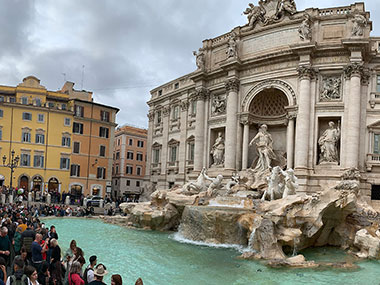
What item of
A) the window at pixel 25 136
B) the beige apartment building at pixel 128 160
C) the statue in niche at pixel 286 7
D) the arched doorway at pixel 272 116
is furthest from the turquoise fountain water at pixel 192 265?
the beige apartment building at pixel 128 160

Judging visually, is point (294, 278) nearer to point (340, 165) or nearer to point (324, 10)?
point (340, 165)

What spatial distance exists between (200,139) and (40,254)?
2303 centimetres

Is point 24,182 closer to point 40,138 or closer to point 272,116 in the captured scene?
point 40,138

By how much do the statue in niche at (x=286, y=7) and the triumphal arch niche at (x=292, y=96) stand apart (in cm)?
7

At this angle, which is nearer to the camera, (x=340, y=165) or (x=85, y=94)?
(x=340, y=165)

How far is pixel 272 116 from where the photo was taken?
28.2 meters

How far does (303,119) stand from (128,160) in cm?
3830

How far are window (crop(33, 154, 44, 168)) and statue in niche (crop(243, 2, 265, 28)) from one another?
27.7 meters

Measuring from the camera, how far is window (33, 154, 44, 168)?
42.5 meters

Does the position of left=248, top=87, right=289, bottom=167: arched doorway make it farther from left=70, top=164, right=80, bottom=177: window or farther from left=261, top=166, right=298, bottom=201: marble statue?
left=70, top=164, right=80, bottom=177: window

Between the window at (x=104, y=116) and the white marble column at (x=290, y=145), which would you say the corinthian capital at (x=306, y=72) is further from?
→ the window at (x=104, y=116)

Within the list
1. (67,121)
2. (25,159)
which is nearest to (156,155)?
(67,121)

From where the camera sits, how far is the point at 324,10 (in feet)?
83.3

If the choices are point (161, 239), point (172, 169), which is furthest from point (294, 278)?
point (172, 169)
